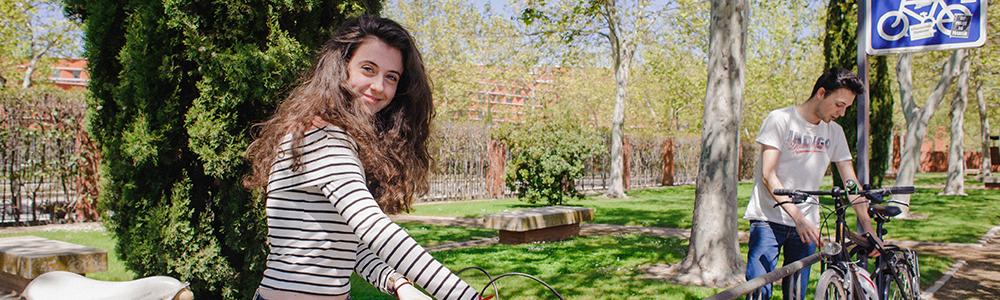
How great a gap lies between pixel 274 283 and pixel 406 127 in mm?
573

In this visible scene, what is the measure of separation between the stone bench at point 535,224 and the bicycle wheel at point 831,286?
7254mm

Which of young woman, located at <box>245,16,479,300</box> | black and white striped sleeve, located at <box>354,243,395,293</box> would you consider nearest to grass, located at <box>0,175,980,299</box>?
black and white striped sleeve, located at <box>354,243,395,293</box>

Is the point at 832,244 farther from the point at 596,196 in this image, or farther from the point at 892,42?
the point at 596,196

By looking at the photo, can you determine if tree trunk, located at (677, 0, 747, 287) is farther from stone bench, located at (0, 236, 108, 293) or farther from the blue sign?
stone bench, located at (0, 236, 108, 293)

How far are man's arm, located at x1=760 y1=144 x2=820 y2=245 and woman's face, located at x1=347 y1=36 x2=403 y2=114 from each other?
285 centimetres

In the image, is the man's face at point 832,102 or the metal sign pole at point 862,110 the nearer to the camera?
the man's face at point 832,102

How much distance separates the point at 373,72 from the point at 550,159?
49.2 feet

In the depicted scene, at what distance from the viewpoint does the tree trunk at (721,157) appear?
779cm

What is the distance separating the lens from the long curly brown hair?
5.96ft

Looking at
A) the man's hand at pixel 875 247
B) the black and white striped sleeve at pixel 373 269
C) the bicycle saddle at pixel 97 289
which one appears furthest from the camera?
the man's hand at pixel 875 247

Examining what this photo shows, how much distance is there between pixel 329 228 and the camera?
71.2 inches

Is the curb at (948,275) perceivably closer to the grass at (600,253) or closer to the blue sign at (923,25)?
the grass at (600,253)

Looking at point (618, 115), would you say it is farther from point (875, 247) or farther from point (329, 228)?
point (329, 228)

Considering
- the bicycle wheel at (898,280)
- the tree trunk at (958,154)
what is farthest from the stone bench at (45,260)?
the tree trunk at (958,154)
